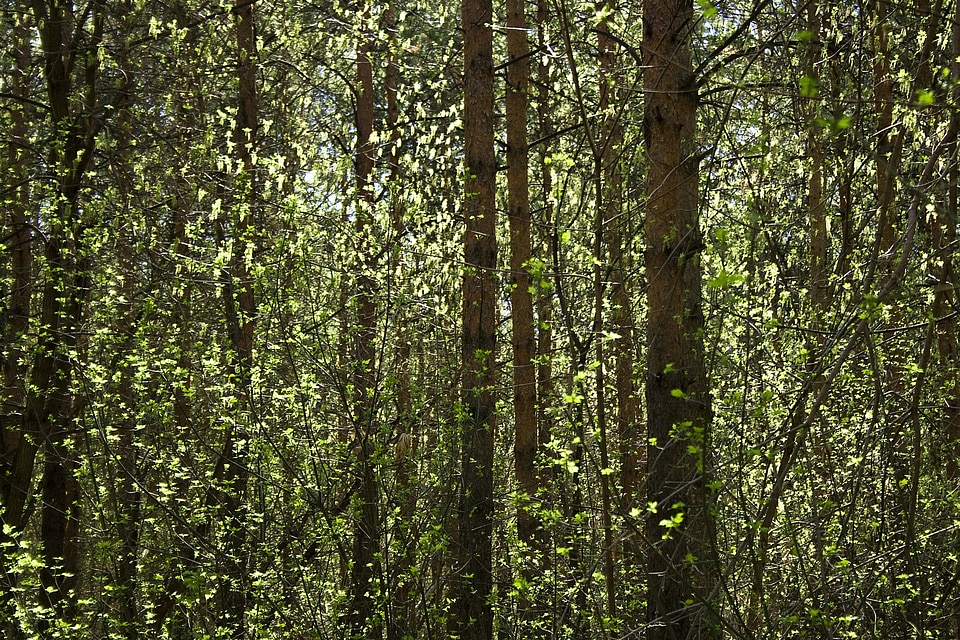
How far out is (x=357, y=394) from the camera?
19.2 ft

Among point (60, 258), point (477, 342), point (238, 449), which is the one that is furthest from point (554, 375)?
point (60, 258)

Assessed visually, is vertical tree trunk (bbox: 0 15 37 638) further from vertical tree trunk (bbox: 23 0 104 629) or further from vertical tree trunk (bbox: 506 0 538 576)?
vertical tree trunk (bbox: 506 0 538 576)

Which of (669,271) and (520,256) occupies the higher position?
(520,256)

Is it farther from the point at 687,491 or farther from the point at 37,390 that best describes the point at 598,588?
the point at 37,390

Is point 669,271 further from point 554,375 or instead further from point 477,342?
point 477,342

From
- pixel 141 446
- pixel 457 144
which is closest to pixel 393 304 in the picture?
pixel 141 446

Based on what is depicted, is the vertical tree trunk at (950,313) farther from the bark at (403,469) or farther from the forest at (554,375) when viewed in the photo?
the bark at (403,469)

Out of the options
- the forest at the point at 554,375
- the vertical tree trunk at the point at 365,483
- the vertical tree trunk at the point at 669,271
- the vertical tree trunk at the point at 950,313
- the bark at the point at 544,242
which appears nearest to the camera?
the vertical tree trunk at the point at 950,313

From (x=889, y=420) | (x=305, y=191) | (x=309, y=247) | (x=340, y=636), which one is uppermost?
(x=305, y=191)

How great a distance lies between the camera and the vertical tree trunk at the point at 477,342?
5.64 metres

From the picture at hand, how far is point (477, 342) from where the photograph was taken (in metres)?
6.48

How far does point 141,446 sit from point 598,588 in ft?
10.2

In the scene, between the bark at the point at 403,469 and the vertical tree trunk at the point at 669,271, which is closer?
the vertical tree trunk at the point at 669,271

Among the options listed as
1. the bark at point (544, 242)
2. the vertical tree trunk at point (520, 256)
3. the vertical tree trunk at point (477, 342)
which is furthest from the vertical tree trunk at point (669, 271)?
the vertical tree trunk at point (520, 256)
